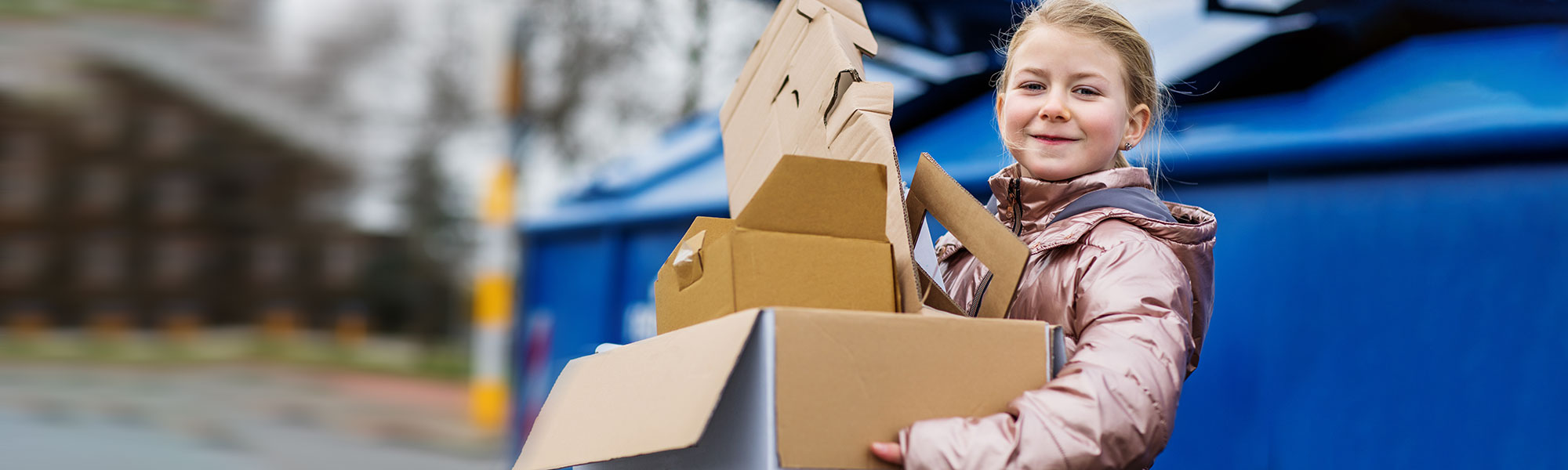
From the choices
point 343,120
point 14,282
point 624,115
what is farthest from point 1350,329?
point 14,282

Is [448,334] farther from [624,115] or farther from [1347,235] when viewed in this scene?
[1347,235]

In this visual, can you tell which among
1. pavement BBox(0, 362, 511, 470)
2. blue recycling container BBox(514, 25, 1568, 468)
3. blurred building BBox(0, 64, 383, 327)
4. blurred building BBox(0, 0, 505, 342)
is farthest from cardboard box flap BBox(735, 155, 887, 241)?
blurred building BBox(0, 64, 383, 327)

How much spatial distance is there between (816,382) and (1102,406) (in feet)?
0.80

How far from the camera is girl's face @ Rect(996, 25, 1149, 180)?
1308 mm

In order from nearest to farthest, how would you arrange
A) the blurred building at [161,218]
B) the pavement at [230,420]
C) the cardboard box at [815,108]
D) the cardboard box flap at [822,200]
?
1. the cardboard box flap at [822,200]
2. the cardboard box at [815,108]
3. the pavement at [230,420]
4. the blurred building at [161,218]

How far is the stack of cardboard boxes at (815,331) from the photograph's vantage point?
0.89m

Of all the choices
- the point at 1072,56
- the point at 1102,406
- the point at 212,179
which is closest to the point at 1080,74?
the point at 1072,56

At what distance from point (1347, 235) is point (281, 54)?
646 inches

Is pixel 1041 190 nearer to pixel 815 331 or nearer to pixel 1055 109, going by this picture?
pixel 1055 109

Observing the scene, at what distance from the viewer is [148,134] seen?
1830 cm

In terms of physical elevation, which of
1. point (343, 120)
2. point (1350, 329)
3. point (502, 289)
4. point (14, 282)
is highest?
point (343, 120)

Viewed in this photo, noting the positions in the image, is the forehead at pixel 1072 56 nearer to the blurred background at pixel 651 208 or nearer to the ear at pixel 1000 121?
the ear at pixel 1000 121

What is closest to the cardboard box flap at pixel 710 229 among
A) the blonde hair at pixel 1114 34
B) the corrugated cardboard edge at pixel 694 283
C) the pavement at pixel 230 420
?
the corrugated cardboard edge at pixel 694 283

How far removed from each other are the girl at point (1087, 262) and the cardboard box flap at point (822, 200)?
21cm
